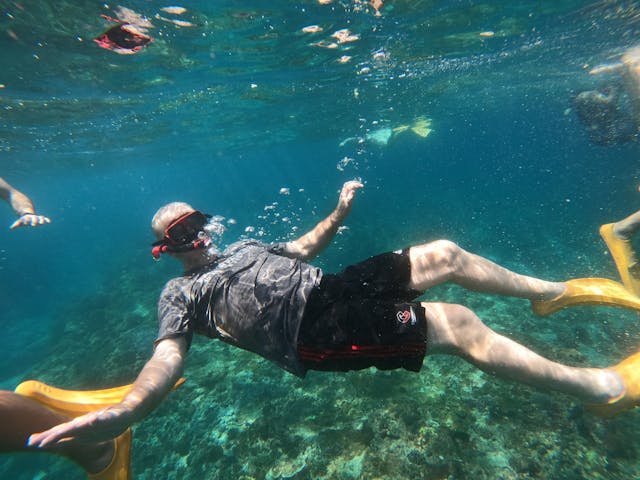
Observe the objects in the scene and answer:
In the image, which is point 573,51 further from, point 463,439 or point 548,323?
point 463,439

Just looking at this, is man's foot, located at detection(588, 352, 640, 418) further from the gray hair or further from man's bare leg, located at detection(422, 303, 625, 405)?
the gray hair

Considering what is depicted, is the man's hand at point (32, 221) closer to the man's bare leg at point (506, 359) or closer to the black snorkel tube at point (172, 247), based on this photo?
the black snorkel tube at point (172, 247)

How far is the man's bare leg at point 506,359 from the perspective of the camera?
300 centimetres

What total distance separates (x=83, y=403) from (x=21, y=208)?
9.95 feet

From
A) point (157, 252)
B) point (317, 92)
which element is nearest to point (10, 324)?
point (317, 92)

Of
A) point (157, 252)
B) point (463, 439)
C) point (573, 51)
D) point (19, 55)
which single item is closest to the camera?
point (157, 252)

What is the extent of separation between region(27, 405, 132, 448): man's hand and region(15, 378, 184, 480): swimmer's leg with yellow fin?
2.77ft

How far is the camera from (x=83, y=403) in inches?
142

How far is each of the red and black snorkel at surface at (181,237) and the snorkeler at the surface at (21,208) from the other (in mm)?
1908

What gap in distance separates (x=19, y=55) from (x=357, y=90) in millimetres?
15881

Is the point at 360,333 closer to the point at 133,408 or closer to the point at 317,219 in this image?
the point at 133,408

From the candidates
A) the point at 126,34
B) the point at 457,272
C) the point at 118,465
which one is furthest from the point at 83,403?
the point at 126,34

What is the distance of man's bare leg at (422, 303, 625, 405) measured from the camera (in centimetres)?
300

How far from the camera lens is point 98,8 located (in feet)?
26.6
